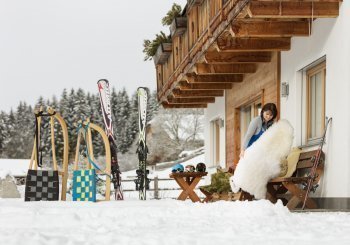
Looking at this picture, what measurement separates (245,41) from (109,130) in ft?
17.6

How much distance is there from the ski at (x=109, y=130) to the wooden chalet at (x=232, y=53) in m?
1.66

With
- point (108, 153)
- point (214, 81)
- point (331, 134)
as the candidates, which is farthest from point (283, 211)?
point (214, 81)

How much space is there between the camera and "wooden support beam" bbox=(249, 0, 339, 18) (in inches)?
378

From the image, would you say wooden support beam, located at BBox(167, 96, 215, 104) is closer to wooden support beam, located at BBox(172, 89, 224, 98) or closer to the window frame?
wooden support beam, located at BBox(172, 89, 224, 98)

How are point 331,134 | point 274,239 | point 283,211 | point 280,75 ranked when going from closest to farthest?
point 274,239, point 283,211, point 331,134, point 280,75

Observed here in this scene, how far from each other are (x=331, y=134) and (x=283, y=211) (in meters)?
1.94

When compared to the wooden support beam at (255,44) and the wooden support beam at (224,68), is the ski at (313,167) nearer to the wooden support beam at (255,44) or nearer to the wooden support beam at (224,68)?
the wooden support beam at (255,44)

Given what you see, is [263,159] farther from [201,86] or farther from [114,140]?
[201,86]

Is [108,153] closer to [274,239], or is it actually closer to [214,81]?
[214,81]

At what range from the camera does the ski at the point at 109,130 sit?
1659cm

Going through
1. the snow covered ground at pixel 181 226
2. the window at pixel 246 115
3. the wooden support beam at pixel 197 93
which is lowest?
the snow covered ground at pixel 181 226

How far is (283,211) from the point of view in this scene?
28.1 ft

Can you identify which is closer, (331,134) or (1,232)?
(1,232)

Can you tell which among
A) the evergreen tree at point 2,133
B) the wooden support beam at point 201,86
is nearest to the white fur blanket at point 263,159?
the wooden support beam at point 201,86
